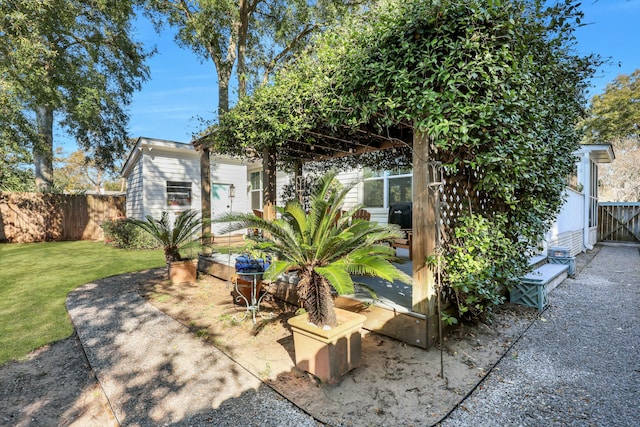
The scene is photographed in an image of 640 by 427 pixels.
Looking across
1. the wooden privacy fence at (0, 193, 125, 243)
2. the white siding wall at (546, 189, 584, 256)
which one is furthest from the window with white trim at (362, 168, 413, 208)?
the wooden privacy fence at (0, 193, 125, 243)

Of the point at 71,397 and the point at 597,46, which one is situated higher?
the point at 597,46

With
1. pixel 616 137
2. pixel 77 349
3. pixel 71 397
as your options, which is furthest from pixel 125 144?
pixel 616 137

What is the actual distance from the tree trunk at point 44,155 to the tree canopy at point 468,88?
1368 cm

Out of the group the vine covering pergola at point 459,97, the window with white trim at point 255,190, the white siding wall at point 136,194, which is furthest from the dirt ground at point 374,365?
the window with white trim at point 255,190

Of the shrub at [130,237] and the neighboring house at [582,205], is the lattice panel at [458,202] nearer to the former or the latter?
the neighboring house at [582,205]

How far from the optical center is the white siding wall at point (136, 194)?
11.0 m

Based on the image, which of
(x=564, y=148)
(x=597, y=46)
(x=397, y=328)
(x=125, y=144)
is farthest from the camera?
(x=125, y=144)

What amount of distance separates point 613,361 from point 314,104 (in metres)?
4.15

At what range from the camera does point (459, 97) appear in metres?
2.64

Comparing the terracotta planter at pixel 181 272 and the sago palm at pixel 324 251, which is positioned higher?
the sago palm at pixel 324 251

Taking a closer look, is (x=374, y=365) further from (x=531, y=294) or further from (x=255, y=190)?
(x=255, y=190)

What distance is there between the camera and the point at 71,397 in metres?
2.63

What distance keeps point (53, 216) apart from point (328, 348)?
14.8 metres

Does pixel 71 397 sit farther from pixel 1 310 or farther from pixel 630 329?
pixel 630 329
